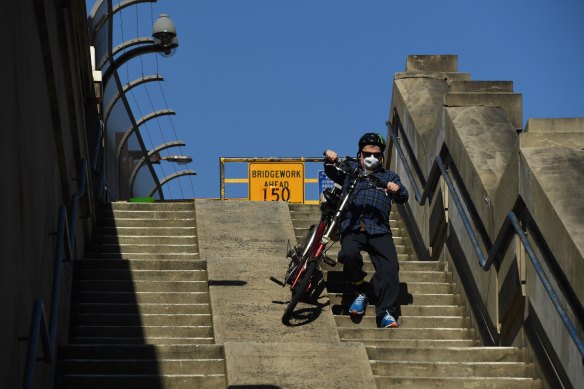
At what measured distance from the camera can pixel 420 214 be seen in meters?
15.8

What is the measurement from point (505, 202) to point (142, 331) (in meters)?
3.28

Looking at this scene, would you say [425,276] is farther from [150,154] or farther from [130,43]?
[150,154]

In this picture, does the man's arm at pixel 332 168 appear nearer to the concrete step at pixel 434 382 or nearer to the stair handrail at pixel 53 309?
the stair handrail at pixel 53 309

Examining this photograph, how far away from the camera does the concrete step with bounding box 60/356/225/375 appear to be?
10969 mm

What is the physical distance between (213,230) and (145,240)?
2.44 ft

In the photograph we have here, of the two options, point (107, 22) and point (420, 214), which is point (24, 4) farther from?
point (107, 22)

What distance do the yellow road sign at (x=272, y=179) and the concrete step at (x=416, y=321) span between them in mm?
15038

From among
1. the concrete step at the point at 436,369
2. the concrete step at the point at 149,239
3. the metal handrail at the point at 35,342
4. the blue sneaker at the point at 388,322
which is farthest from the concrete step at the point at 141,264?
the metal handrail at the point at 35,342

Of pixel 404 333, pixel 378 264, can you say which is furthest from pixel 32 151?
pixel 404 333

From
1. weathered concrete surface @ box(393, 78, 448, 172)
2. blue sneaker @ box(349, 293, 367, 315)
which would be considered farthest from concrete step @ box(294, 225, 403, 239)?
blue sneaker @ box(349, 293, 367, 315)

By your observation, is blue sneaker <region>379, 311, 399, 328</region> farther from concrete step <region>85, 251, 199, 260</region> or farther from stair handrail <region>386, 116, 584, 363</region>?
concrete step <region>85, 251, 199, 260</region>

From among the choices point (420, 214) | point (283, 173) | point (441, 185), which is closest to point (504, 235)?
point (441, 185)

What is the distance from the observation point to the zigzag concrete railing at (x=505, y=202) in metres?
10.6

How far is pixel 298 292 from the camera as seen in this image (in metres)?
12.4
